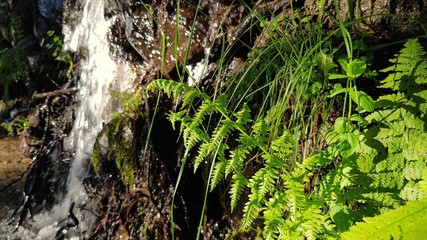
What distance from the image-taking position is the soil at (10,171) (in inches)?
151

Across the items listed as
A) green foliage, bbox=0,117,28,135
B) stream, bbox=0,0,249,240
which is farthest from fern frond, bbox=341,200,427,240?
green foliage, bbox=0,117,28,135

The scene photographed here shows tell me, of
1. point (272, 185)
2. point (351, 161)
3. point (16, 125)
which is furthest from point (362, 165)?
point (16, 125)

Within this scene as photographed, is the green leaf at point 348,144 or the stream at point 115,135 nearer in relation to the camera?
the green leaf at point 348,144

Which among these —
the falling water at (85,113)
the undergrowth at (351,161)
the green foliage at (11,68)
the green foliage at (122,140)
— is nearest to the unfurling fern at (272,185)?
the undergrowth at (351,161)

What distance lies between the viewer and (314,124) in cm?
209

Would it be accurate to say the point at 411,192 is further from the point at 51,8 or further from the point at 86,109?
the point at 51,8

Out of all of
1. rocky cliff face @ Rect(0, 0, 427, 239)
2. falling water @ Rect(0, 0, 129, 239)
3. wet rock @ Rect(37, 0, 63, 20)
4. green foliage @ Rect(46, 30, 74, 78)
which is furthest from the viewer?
wet rock @ Rect(37, 0, 63, 20)

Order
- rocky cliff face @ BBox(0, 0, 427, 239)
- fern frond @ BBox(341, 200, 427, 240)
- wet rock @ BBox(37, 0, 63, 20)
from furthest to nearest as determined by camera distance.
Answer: wet rock @ BBox(37, 0, 63, 20)
rocky cliff face @ BBox(0, 0, 427, 239)
fern frond @ BBox(341, 200, 427, 240)

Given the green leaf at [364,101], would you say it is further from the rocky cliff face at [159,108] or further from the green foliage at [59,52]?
the green foliage at [59,52]

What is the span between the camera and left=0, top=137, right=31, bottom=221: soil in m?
3.84

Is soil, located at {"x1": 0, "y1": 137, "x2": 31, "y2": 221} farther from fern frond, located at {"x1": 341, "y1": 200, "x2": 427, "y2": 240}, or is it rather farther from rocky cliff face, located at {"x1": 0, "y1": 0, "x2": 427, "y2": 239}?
fern frond, located at {"x1": 341, "y1": 200, "x2": 427, "y2": 240}

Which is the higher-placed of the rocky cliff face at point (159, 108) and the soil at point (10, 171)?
the rocky cliff face at point (159, 108)

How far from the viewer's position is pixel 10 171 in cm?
430

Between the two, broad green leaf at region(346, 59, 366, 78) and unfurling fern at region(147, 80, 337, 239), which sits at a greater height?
broad green leaf at region(346, 59, 366, 78)
